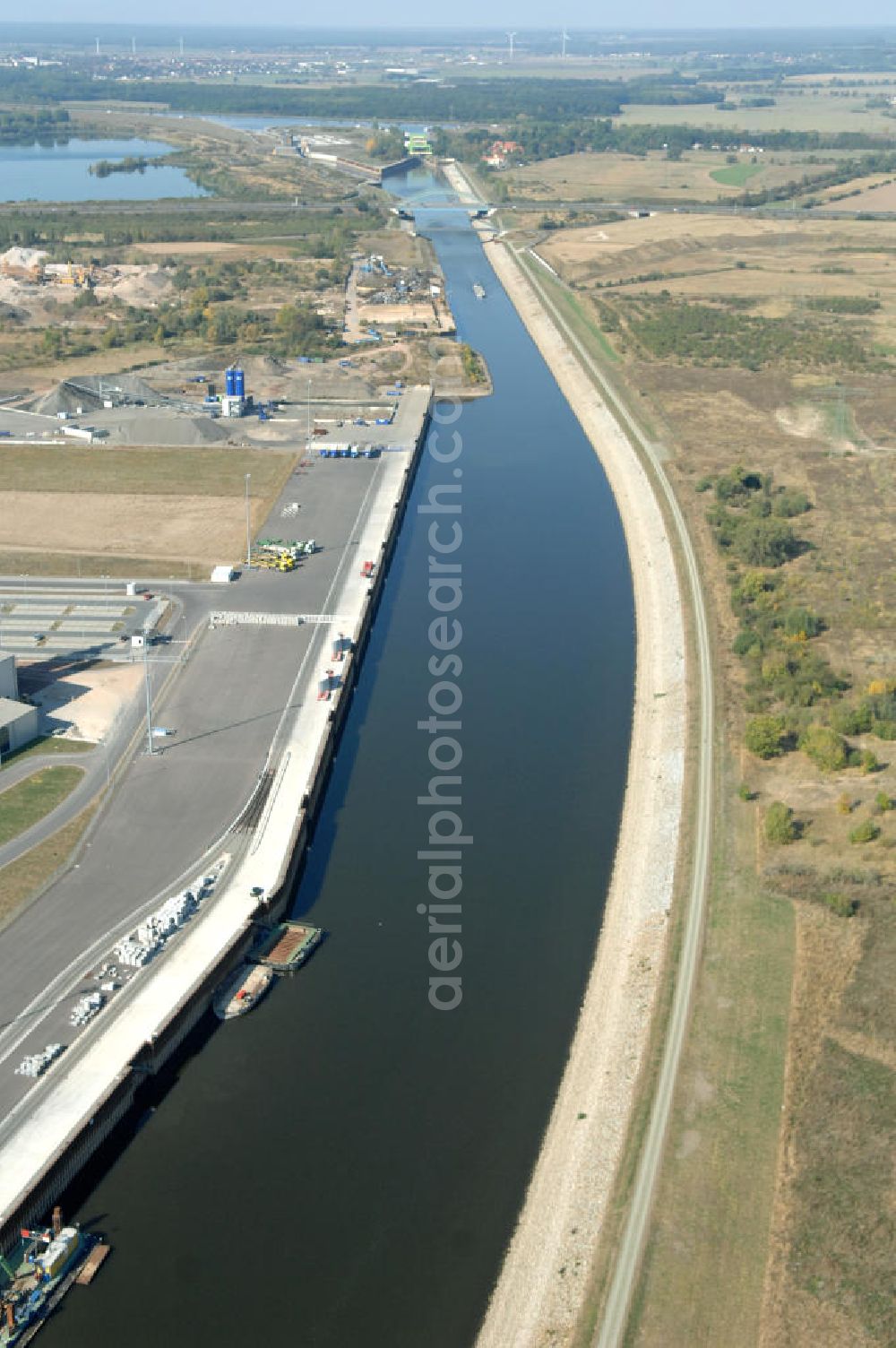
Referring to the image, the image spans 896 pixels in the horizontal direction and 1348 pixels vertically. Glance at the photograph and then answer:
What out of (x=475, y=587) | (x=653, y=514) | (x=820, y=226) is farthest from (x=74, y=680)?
(x=820, y=226)

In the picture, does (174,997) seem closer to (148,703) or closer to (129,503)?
(148,703)

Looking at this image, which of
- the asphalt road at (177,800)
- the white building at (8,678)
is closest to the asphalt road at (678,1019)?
the asphalt road at (177,800)

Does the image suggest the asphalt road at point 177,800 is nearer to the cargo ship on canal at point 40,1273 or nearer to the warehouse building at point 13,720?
the cargo ship on canal at point 40,1273

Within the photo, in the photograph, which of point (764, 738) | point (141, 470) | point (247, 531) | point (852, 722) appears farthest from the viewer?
point (141, 470)

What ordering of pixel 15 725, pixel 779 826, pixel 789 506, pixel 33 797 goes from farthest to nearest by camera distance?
pixel 789 506 → pixel 15 725 → pixel 33 797 → pixel 779 826

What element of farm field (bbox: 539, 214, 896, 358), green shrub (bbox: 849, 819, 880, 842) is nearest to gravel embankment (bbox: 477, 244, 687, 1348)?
green shrub (bbox: 849, 819, 880, 842)

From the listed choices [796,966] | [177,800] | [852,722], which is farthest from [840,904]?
[177,800]
